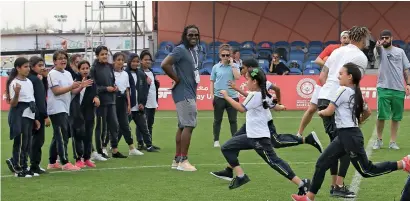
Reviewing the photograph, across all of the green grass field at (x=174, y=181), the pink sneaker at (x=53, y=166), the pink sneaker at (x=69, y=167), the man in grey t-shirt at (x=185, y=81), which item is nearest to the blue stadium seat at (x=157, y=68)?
the green grass field at (x=174, y=181)

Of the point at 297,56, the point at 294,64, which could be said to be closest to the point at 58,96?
the point at 294,64

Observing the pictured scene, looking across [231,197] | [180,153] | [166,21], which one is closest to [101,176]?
[180,153]

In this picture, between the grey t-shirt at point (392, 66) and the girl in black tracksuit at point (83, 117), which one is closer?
the girl in black tracksuit at point (83, 117)

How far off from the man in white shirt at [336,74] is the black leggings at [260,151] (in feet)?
2.11

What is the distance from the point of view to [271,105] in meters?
8.69

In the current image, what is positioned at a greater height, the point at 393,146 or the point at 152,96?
the point at 152,96

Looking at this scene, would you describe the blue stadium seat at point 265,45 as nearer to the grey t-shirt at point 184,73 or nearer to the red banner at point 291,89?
the red banner at point 291,89

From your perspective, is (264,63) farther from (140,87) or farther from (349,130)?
(349,130)

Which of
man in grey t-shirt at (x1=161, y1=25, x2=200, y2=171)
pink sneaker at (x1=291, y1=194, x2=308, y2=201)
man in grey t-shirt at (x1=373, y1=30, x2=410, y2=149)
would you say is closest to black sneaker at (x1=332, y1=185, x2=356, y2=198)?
pink sneaker at (x1=291, y1=194, x2=308, y2=201)

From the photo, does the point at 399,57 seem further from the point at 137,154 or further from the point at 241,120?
the point at 241,120

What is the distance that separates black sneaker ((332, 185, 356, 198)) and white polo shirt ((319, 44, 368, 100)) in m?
1.07

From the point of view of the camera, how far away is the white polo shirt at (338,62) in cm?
878

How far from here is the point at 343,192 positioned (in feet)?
28.3

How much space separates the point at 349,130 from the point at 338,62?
1.26m
